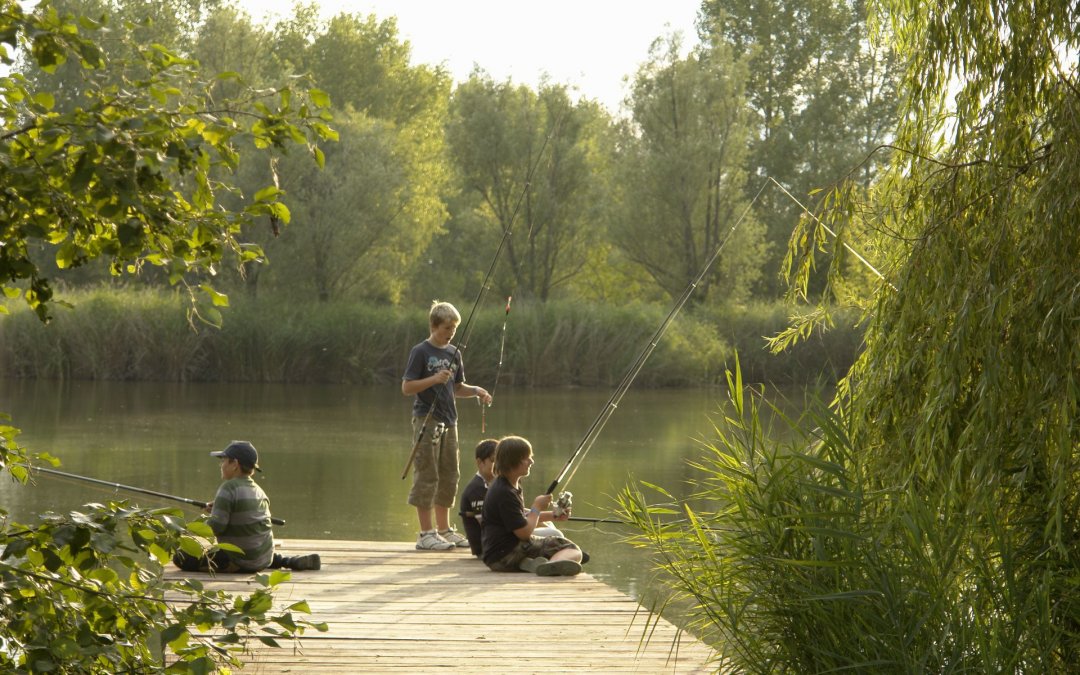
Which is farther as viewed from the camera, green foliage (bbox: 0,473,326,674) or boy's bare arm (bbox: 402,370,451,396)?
boy's bare arm (bbox: 402,370,451,396)

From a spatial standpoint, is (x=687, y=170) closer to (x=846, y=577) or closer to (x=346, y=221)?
(x=346, y=221)

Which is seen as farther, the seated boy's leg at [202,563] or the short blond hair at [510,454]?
the short blond hair at [510,454]

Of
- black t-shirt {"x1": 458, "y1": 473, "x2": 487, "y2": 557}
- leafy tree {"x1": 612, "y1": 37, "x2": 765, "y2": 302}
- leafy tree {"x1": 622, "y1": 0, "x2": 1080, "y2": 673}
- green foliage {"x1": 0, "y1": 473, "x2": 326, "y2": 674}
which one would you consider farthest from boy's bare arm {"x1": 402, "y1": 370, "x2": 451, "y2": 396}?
leafy tree {"x1": 612, "y1": 37, "x2": 765, "y2": 302}

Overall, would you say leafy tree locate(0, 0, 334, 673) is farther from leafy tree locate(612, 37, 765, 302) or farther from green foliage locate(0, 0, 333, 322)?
leafy tree locate(612, 37, 765, 302)

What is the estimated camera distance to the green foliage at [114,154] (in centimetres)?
221

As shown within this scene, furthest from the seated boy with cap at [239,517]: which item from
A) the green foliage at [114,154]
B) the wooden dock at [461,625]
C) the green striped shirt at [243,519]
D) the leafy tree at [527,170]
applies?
the leafy tree at [527,170]

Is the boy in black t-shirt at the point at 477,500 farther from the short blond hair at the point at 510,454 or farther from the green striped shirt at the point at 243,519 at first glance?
the green striped shirt at the point at 243,519

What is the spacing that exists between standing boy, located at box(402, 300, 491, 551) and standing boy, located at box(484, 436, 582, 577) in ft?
1.96

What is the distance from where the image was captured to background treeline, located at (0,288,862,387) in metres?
25.0

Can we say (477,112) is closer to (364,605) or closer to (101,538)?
(364,605)

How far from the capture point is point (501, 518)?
6.71 m

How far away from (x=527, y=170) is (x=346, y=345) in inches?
262

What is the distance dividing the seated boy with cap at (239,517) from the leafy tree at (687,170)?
25.4 metres

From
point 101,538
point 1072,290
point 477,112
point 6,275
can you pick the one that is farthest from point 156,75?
point 477,112
